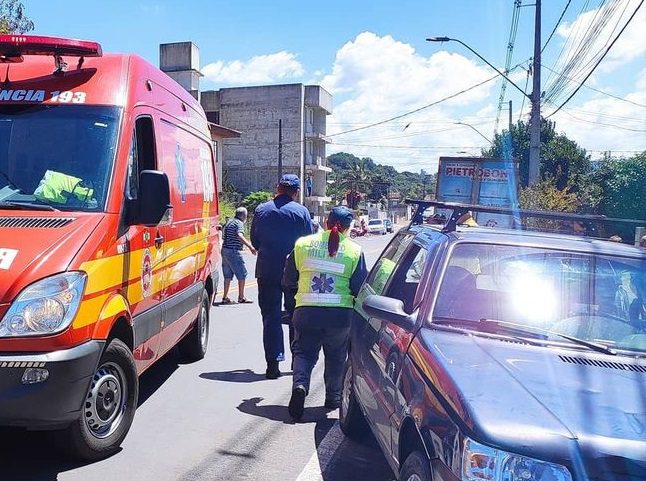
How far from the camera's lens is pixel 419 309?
3.57 meters

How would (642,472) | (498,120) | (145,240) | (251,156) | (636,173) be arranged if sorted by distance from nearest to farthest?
(642,472) < (145,240) < (636,173) < (498,120) < (251,156)

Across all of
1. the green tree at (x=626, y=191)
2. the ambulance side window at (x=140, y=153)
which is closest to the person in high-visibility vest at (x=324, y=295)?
the ambulance side window at (x=140, y=153)

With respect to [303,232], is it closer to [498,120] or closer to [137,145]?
[137,145]

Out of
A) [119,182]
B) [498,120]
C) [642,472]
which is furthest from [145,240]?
[498,120]

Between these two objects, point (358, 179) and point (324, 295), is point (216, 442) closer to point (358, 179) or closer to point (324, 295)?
point (324, 295)

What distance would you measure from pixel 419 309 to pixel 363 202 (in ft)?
298

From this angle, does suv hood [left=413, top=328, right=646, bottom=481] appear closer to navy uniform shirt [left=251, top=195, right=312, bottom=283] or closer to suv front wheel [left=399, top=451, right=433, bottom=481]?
suv front wheel [left=399, top=451, right=433, bottom=481]

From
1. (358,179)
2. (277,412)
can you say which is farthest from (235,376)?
(358,179)

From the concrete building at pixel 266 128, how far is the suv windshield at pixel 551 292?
4873cm

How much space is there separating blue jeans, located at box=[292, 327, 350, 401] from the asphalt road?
1.22 feet

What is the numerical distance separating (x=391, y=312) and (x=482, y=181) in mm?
17712

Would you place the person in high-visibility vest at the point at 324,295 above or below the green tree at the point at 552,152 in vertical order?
below

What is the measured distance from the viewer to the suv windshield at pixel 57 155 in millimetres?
4273

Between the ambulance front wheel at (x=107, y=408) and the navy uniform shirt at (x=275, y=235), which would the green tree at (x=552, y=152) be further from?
the ambulance front wheel at (x=107, y=408)
